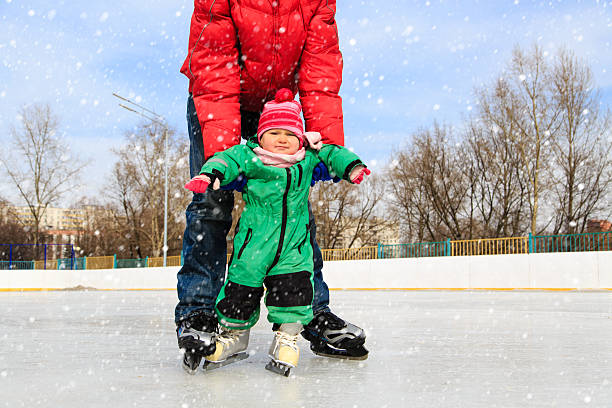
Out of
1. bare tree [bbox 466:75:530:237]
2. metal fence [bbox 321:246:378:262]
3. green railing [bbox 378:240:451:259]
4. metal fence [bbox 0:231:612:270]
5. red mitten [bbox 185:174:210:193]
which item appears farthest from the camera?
bare tree [bbox 466:75:530:237]

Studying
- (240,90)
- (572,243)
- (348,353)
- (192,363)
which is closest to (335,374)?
(348,353)

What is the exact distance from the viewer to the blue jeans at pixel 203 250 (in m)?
1.70

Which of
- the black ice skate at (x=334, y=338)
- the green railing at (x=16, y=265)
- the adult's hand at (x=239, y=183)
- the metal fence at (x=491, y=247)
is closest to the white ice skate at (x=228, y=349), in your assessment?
the black ice skate at (x=334, y=338)

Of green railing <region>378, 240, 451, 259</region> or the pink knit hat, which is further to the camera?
green railing <region>378, 240, 451, 259</region>

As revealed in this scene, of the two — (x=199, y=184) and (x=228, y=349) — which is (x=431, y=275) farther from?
(x=199, y=184)

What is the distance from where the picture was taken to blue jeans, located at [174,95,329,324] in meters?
1.70

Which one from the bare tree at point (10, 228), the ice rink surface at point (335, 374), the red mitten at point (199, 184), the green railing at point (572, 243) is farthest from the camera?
the bare tree at point (10, 228)

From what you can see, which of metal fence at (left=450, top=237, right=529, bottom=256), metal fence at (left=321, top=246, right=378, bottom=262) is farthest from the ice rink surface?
metal fence at (left=321, top=246, right=378, bottom=262)

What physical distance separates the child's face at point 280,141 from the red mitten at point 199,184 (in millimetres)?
314

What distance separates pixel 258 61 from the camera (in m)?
1.85

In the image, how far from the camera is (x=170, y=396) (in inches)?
44.8

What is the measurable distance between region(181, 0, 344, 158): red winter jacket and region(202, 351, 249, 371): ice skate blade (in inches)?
25.2

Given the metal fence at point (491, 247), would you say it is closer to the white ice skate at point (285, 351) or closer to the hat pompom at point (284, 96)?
the hat pompom at point (284, 96)

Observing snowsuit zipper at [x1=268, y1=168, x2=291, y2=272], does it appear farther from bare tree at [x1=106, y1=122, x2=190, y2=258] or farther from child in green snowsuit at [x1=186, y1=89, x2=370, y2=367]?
bare tree at [x1=106, y1=122, x2=190, y2=258]
